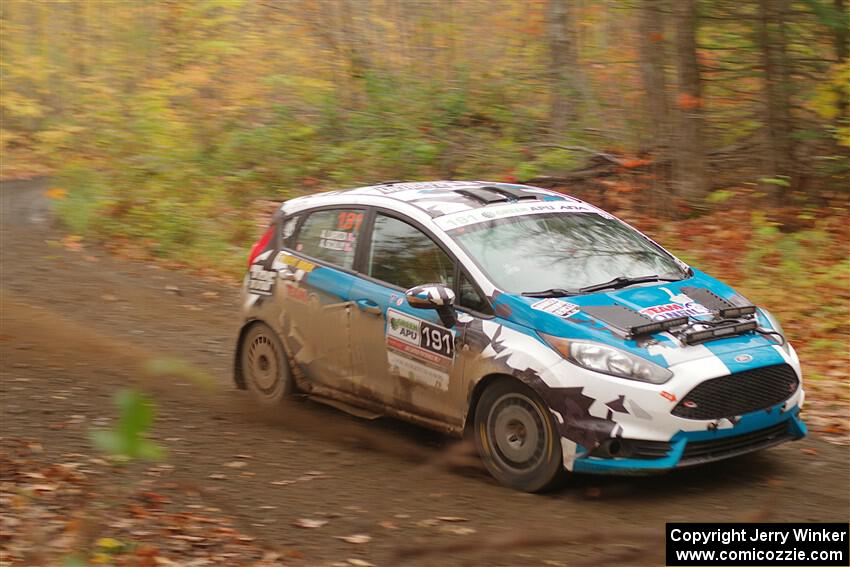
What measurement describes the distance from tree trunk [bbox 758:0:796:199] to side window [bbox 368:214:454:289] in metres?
6.91

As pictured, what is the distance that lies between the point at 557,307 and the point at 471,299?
595 millimetres

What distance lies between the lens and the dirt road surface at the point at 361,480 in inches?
208

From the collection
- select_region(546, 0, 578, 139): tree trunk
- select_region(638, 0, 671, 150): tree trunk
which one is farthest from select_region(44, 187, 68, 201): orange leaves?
select_region(638, 0, 671, 150): tree trunk

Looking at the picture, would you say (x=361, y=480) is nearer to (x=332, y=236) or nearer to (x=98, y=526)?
(x=98, y=526)

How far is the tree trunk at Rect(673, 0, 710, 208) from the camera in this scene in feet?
41.9

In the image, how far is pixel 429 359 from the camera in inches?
259

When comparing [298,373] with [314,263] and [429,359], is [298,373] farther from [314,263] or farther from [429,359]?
[429,359]

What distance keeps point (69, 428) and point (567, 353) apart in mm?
3807

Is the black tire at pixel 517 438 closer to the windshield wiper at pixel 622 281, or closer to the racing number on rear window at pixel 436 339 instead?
the racing number on rear window at pixel 436 339

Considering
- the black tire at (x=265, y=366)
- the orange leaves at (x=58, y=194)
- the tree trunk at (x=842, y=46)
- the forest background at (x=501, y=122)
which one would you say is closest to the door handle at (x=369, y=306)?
the black tire at (x=265, y=366)

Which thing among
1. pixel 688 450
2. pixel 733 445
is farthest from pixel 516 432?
pixel 733 445

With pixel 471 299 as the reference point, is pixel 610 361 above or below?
below

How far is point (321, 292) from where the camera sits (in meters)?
7.45

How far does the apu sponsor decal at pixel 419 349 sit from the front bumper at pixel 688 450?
1131 mm
